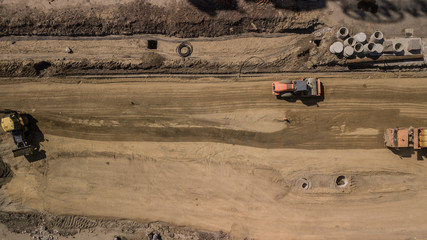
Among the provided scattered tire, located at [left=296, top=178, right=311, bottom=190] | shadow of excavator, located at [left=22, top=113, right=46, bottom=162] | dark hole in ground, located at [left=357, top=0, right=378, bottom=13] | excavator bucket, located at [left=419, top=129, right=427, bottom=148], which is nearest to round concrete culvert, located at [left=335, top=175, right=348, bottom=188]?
scattered tire, located at [left=296, top=178, right=311, bottom=190]

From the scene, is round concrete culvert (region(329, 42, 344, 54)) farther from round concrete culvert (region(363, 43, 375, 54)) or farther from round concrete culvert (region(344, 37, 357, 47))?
round concrete culvert (region(363, 43, 375, 54))

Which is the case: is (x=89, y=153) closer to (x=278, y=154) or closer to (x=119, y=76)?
(x=119, y=76)

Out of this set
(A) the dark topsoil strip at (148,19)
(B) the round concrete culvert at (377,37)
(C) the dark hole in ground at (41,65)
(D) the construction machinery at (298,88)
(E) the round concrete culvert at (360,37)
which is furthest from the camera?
(C) the dark hole in ground at (41,65)

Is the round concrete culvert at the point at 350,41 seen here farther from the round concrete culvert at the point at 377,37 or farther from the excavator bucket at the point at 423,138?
the excavator bucket at the point at 423,138

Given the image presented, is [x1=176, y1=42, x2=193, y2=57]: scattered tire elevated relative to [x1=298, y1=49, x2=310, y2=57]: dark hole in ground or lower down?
lower down

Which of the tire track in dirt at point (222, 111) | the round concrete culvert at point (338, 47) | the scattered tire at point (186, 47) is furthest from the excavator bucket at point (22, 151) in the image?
the round concrete culvert at point (338, 47)

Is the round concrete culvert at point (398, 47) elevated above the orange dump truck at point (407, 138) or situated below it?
above
